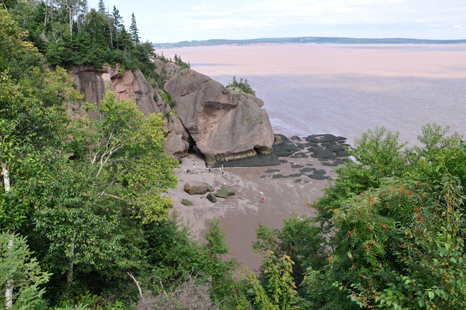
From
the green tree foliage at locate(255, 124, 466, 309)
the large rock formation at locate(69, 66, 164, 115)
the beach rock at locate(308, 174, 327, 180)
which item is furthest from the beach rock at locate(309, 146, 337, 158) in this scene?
the green tree foliage at locate(255, 124, 466, 309)

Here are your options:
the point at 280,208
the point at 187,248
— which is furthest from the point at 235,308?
the point at 280,208

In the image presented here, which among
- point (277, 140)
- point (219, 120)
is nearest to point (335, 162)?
point (277, 140)

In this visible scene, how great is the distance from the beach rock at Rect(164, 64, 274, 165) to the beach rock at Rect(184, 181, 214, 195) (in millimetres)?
11075

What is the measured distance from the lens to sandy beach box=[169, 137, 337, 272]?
91.1 ft

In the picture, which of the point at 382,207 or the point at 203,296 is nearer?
the point at 382,207

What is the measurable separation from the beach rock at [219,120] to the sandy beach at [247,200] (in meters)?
3.96

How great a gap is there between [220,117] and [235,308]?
129 feet

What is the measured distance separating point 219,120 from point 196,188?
1732 centimetres

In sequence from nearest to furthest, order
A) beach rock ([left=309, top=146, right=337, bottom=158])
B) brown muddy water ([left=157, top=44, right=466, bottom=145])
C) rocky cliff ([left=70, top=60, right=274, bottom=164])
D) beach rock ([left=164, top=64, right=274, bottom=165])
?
rocky cliff ([left=70, top=60, right=274, bottom=164]), beach rock ([left=164, top=64, right=274, bottom=165]), beach rock ([left=309, top=146, right=337, bottom=158]), brown muddy water ([left=157, top=44, right=466, bottom=145])

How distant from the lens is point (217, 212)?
31.6 m

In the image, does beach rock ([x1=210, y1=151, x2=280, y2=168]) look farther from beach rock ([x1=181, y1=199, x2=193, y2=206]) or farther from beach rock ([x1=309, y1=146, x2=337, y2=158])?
beach rock ([x1=181, y1=199, x2=193, y2=206])

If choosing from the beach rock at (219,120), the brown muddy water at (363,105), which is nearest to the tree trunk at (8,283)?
the beach rock at (219,120)

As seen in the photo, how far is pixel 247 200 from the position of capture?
114ft

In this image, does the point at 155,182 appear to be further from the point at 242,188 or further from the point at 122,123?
the point at 242,188
